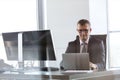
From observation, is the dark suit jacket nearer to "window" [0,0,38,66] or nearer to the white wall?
"window" [0,0,38,66]

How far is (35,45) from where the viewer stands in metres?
2.35

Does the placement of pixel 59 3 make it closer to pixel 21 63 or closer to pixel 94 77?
pixel 21 63

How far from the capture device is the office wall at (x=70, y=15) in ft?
14.2

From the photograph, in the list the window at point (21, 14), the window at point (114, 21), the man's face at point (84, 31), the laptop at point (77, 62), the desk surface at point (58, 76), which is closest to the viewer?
the desk surface at point (58, 76)

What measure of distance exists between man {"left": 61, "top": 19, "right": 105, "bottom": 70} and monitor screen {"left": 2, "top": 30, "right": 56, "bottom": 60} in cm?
24

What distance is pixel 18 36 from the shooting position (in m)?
2.47

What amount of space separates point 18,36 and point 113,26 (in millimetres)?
2314

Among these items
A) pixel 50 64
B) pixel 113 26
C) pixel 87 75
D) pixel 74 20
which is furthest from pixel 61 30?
pixel 87 75

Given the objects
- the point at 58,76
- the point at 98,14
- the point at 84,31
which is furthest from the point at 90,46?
the point at 98,14

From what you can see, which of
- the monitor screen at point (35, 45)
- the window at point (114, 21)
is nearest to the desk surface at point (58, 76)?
the monitor screen at point (35, 45)

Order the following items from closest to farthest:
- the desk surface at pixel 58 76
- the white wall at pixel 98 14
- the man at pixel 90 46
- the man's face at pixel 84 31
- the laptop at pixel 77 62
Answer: the desk surface at pixel 58 76, the laptop at pixel 77 62, the man at pixel 90 46, the man's face at pixel 84 31, the white wall at pixel 98 14

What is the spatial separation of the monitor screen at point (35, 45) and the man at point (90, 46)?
0.24 meters

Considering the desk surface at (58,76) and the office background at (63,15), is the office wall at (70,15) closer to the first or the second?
the office background at (63,15)

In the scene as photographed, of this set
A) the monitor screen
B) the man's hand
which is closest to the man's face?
the man's hand
